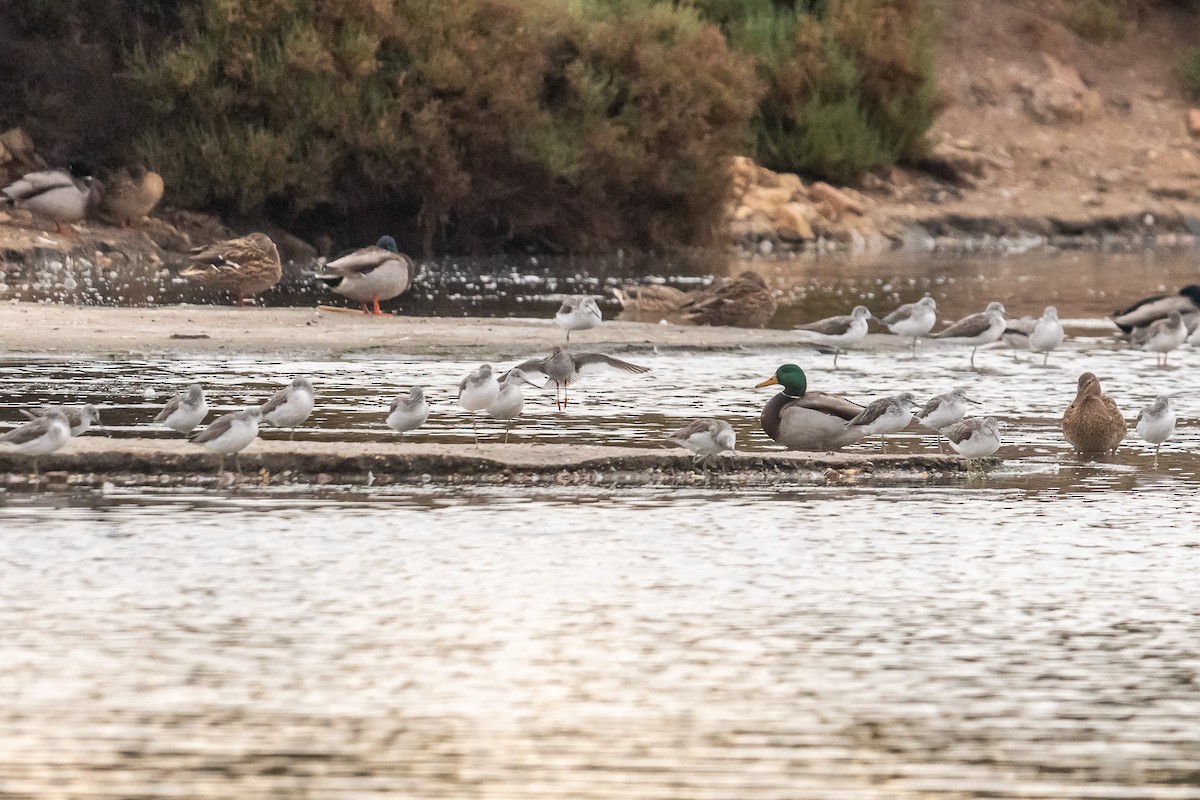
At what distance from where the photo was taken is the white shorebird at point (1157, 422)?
12.0 metres

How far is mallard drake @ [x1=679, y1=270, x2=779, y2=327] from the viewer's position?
20203 mm

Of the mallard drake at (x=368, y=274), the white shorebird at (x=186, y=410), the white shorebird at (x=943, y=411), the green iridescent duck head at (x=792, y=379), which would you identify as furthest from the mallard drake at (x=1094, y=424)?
the mallard drake at (x=368, y=274)

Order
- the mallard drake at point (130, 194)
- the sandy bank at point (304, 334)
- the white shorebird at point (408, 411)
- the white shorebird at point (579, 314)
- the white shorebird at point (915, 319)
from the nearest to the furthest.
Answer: the white shorebird at point (408, 411), the sandy bank at point (304, 334), the white shorebird at point (579, 314), the white shorebird at point (915, 319), the mallard drake at point (130, 194)

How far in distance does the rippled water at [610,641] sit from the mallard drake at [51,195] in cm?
1888

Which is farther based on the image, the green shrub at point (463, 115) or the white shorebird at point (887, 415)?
the green shrub at point (463, 115)

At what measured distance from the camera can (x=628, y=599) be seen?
793 centimetres

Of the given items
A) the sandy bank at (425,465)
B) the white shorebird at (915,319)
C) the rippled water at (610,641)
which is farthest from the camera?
the white shorebird at (915,319)

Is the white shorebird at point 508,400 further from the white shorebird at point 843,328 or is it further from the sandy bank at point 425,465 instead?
the white shorebird at point 843,328

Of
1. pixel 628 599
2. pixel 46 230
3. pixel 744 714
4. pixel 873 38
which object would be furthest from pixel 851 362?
pixel 873 38

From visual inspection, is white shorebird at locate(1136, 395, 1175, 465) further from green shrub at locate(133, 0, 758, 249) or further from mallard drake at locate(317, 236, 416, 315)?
green shrub at locate(133, 0, 758, 249)

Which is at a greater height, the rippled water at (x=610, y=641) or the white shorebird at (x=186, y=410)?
the white shorebird at (x=186, y=410)

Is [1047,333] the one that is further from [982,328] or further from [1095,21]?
[1095,21]

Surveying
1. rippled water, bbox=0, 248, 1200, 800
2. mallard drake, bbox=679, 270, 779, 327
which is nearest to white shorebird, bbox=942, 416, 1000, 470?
rippled water, bbox=0, 248, 1200, 800

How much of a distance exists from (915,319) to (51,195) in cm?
1428
